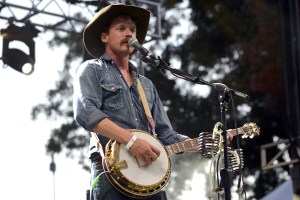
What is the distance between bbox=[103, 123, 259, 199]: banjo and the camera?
4094 millimetres

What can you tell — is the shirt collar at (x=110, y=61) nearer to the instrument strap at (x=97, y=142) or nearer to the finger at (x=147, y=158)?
the instrument strap at (x=97, y=142)

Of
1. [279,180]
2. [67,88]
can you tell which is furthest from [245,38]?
[67,88]

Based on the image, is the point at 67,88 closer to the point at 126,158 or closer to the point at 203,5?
the point at 203,5

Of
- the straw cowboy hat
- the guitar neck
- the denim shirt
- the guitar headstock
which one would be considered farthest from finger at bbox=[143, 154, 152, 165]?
the straw cowboy hat

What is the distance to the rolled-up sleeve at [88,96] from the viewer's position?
4.12 metres

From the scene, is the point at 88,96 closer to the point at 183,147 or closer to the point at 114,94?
the point at 114,94

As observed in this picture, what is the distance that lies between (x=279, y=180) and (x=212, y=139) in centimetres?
1484

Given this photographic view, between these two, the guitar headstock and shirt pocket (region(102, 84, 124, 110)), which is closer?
shirt pocket (region(102, 84, 124, 110))

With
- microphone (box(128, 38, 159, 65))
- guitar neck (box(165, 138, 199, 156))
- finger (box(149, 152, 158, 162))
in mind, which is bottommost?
finger (box(149, 152, 158, 162))

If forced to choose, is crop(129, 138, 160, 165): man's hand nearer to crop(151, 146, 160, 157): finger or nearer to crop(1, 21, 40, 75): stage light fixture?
crop(151, 146, 160, 157): finger

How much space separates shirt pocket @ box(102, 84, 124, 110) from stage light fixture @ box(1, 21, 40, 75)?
6295mm

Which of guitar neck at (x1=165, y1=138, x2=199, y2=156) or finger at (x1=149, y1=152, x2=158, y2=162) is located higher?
guitar neck at (x1=165, y1=138, x2=199, y2=156)

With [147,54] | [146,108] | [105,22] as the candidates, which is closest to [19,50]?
[105,22]

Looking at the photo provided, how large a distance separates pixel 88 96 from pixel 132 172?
502 millimetres
